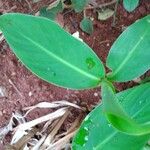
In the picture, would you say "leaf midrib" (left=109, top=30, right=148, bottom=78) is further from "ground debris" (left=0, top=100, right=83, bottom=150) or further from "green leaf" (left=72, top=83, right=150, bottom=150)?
"ground debris" (left=0, top=100, right=83, bottom=150)

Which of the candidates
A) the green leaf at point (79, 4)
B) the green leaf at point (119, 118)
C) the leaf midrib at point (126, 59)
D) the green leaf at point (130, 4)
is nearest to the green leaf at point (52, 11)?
the green leaf at point (79, 4)

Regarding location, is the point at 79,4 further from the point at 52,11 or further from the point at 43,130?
the point at 43,130

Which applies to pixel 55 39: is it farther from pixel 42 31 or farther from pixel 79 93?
pixel 79 93

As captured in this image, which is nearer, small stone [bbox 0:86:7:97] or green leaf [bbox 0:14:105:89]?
green leaf [bbox 0:14:105:89]

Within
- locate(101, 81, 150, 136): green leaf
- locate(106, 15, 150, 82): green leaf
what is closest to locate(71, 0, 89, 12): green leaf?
locate(106, 15, 150, 82): green leaf

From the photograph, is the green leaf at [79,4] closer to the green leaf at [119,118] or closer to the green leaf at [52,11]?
the green leaf at [52,11]

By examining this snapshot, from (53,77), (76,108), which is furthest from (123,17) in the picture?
(53,77)

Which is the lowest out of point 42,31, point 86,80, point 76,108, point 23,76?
point 76,108
